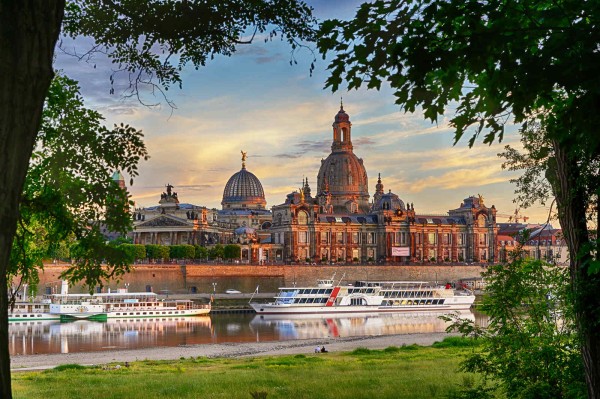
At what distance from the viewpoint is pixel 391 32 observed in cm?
666

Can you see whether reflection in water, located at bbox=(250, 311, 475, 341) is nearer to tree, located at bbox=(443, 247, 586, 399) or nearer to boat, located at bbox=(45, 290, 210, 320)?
boat, located at bbox=(45, 290, 210, 320)

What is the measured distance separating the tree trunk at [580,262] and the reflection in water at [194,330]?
34.4 m

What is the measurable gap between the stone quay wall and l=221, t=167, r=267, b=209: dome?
4838 cm

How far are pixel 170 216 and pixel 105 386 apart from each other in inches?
3752

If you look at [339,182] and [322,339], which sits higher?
[339,182]

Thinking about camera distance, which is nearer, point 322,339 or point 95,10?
point 95,10

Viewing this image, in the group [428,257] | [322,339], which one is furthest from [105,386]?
[428,257]

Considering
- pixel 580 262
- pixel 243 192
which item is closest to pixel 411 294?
pixel 580 262

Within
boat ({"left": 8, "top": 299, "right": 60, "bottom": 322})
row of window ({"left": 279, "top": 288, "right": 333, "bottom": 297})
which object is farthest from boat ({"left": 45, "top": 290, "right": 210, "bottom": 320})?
row of window ({"left": 279, "top": 288, "right": 333, "bottom": 297})

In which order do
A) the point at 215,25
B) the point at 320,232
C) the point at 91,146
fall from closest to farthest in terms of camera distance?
the point at 215,25 < the point at 91,146 < the point at 320,232

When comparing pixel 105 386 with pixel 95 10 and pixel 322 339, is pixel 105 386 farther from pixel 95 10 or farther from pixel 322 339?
pixel 322 339

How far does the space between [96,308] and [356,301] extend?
22688mm

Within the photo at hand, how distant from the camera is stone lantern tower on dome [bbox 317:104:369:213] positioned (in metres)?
130

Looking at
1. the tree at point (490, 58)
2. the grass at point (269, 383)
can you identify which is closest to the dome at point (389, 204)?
the grass at point (269, 383)
